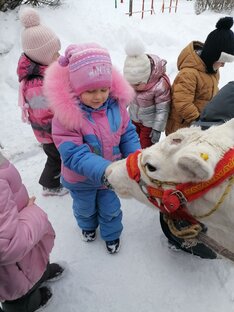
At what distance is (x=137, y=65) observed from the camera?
319cm

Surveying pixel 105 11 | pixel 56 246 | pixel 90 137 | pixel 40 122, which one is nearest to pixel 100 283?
pixel 56 246

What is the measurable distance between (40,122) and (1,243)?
1.80 metres

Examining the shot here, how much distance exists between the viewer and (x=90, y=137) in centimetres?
230

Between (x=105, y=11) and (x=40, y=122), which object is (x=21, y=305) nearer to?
(x=40, y=122)

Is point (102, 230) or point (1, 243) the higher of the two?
point (1, 243)

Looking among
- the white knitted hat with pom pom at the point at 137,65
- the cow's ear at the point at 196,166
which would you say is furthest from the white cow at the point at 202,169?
the white knitted hat with pom pom at the point at 137,65

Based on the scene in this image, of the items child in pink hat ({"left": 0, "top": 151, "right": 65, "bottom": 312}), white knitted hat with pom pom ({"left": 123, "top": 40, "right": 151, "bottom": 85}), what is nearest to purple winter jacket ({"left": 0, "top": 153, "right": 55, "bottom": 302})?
child in pink hat ({"left": 0, "top": 151, "right": 65, "bottom": 312})

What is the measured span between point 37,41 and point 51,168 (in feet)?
4.42

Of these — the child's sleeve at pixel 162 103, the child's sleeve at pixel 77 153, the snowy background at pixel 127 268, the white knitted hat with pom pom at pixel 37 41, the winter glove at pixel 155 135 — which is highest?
the white knitted hat with pom pom at pixel 37 41

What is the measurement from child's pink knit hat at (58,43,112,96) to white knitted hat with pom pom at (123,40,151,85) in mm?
975

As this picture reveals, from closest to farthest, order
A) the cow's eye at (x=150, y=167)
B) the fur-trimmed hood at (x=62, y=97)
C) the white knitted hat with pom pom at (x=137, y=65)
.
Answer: the cow's eye at (x=150, y=167) → the fur-trimmed hood at (x=62, y=97) → the white knitted hat with pom pom at (x=137, y=65)

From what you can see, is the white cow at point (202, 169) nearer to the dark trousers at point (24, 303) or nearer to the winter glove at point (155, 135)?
the dark trousers at point (24, 303)

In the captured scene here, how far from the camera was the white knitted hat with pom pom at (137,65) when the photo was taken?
10.4 feet

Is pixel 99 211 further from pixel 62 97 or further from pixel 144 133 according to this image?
pixel 144 133
